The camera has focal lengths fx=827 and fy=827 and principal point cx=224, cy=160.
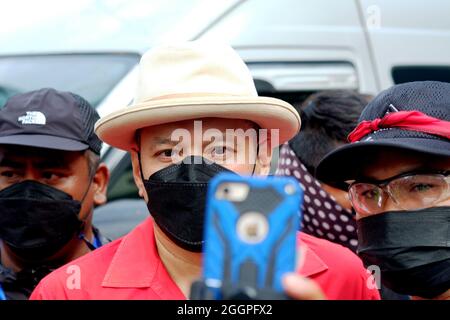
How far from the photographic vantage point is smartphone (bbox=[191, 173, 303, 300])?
1.32 m

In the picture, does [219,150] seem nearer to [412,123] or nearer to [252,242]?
[412,123]

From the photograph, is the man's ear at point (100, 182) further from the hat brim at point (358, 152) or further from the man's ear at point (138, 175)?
the hat brim at point (358, 152)

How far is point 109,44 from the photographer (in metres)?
4.12

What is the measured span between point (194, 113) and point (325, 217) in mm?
1011

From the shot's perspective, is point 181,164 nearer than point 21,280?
Yes

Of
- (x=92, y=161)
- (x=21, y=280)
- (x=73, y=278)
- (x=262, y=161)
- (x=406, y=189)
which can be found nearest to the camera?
(x=73, y=278)

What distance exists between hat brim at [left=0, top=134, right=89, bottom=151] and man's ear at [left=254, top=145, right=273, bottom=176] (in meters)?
0.84

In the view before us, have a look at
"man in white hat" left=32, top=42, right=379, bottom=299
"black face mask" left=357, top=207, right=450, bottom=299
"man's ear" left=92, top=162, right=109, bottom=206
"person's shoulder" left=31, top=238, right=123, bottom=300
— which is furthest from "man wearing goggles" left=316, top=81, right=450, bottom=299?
"man's ear" left=92, top=162, right=109, bottom=206

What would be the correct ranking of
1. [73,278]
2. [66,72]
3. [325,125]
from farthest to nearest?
[66,72]
[325,125]
[73,278]

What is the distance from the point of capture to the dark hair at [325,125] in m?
3.39

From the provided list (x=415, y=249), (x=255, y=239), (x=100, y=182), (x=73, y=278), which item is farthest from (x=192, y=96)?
(x=255, y=239)

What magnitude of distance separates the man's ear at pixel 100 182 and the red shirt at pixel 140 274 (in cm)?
82

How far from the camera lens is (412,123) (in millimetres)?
2439
